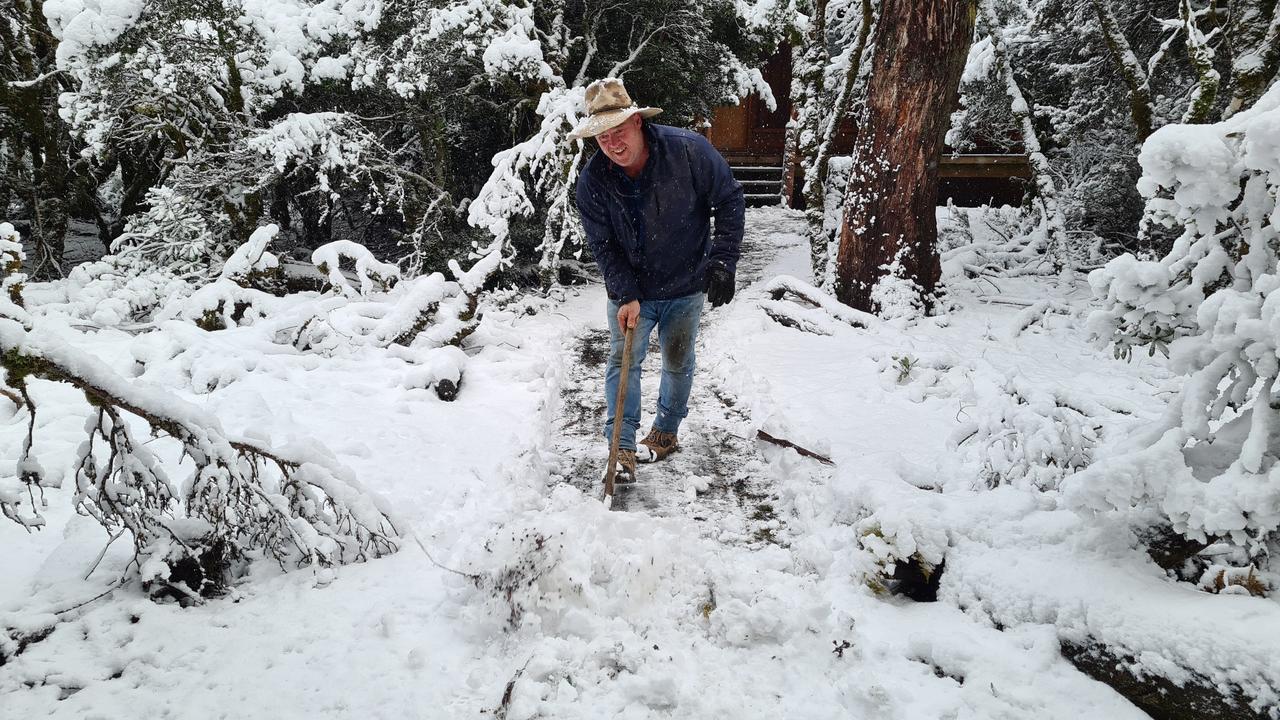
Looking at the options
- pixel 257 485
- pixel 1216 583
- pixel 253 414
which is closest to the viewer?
pixel 1216 583

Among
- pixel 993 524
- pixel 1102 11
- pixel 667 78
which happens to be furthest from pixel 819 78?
pixel 993 524

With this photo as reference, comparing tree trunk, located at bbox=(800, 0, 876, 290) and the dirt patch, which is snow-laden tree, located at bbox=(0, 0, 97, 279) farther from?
tree trunk, located at bbox=(800, 0, 876, 290)

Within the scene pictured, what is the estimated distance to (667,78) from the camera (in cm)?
952

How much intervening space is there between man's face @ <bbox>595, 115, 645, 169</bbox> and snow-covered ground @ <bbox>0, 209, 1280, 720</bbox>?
5.49 feet

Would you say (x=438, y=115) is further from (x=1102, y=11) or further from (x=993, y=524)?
(x=993, y=524)

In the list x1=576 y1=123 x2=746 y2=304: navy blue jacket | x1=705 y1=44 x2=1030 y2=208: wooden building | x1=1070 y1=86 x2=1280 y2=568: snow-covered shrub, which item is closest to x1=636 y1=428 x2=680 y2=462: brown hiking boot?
x1=576 y1=123 x2=746 y2=304: navy blue jacket

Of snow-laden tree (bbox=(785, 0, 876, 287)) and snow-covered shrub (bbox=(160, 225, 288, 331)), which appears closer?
snow-covered shrub (bbox=(160, 225, 288, 331))

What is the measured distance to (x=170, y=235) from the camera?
7840 mm

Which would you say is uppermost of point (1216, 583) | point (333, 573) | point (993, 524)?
point (1216, 583)

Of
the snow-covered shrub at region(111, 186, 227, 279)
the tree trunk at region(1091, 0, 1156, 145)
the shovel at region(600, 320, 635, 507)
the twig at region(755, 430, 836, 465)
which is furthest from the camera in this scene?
the snow-covered shrub at region(111, 186, 227, 279)

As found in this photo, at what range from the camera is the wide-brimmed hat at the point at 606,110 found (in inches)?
120

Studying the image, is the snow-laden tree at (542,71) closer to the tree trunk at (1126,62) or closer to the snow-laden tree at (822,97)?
the snow-laden tree at (822,97)

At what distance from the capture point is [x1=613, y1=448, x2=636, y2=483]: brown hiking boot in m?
3.62

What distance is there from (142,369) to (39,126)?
637 cm
